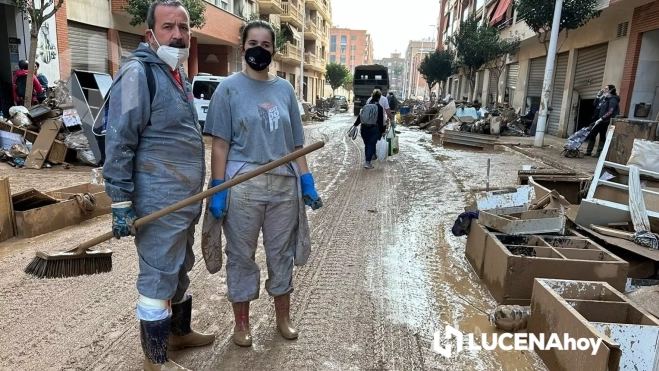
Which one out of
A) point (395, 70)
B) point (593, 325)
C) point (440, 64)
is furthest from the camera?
point (395, 70)

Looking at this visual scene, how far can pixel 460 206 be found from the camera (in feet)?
21.2

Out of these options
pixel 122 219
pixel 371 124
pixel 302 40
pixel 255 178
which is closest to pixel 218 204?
pixel 255 178

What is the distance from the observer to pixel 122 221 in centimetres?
208

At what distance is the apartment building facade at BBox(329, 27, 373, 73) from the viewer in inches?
4444

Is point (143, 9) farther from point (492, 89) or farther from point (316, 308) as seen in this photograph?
point (492, 89)

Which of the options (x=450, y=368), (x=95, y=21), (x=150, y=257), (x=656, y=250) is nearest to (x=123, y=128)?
(x=150, y=257)

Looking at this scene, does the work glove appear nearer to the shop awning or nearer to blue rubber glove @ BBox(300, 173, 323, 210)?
blue rubber glove @ BBox(300, 173, 323, 210)

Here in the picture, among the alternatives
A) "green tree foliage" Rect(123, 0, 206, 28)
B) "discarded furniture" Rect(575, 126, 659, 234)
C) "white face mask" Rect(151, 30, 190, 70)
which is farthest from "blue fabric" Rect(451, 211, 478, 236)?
"green tree foliage" Rect(123, 0, 206, 28)

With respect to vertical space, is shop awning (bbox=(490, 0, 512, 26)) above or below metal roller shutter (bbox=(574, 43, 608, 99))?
above

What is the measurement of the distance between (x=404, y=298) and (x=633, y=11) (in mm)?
13732

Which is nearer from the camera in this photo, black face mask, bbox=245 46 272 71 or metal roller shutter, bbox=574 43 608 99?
black face mask, bbox=245 46 272 71

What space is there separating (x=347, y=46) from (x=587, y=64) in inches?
4030

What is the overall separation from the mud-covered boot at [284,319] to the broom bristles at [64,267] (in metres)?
1.08

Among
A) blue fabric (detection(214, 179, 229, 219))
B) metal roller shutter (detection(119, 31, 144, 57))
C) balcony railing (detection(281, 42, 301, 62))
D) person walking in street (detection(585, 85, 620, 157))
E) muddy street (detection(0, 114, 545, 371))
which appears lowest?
muddy street (detection(0, 114, 545, 371))
